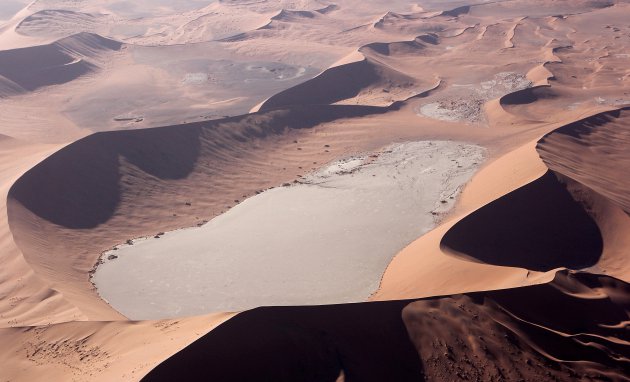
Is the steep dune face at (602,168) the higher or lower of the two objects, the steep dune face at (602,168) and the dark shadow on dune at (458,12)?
the lower

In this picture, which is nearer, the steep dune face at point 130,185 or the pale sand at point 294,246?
the pale sand at point 294,246

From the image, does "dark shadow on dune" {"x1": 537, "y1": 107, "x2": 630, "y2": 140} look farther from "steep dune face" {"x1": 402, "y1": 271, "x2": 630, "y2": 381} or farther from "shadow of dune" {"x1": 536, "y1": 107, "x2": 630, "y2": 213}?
"steep dune face" {"x1": 402, "y1": 271, "x2": 630, "y2": 381}

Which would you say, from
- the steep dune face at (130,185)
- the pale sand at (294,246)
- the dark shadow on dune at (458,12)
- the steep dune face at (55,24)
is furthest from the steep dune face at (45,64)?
the dark shadow on dune at (458,12)

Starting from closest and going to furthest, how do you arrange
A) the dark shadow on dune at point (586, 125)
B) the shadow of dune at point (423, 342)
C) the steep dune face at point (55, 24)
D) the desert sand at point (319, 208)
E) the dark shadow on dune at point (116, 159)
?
the shadow of dune at point (423, 342), the desert sand at point (319, 208), the dark shadow on dune at point (116, 159), the dark shadow on dune at point (586, 125), the steep dune face at point (55, 24)

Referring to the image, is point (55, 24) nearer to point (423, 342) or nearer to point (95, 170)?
point (95, 170)

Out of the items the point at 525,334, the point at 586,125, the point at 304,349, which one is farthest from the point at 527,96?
the point at 304,349

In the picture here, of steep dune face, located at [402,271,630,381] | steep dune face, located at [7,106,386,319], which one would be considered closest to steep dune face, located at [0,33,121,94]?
steep dune face, located at [7,106,386,319]

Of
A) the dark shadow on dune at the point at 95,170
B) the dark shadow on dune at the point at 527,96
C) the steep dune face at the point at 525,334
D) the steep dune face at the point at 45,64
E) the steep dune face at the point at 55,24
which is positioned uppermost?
the steep dune face at the point at 55,24

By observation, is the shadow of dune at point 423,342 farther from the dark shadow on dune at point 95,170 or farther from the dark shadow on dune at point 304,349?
the dark shadow on dune at point 95,170
